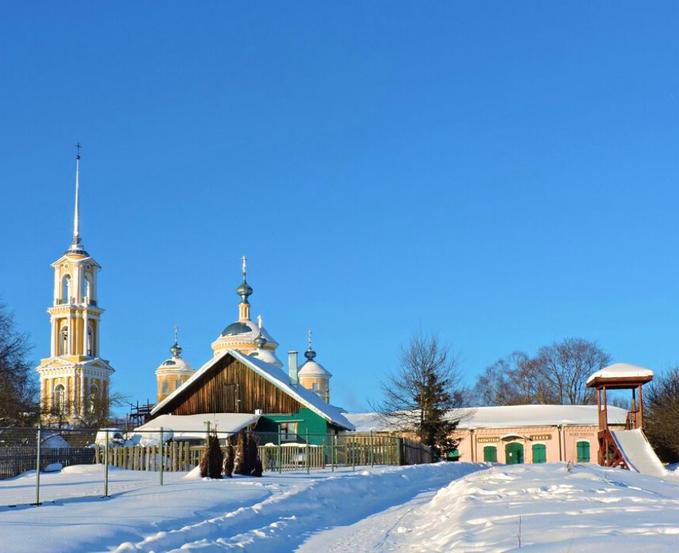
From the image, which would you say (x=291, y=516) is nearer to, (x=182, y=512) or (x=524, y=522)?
(x=182, y=512)

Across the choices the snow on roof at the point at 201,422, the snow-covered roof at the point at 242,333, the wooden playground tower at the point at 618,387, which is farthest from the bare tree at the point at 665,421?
the snow-covered roof at the point at 242,333

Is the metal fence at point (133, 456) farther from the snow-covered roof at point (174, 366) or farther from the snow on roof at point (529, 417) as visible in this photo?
the snow-covered roof at point (174, 366)

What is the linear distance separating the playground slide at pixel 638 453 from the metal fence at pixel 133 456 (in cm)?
868

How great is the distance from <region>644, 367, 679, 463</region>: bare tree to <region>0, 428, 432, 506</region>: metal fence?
12.1m

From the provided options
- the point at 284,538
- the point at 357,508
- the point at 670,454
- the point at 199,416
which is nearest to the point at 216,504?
the point at 284,538

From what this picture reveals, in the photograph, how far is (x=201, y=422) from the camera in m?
42.8

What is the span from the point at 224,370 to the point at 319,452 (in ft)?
41.7

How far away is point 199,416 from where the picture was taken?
4419 centimetres

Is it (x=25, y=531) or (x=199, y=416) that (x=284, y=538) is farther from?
(x=199, y=416)

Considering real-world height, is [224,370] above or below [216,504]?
above

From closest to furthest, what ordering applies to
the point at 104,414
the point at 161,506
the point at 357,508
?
1. the point at 161,506
2. the point at 357,508
3. the point at 104,414

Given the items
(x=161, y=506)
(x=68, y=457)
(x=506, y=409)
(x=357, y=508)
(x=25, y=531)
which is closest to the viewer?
(x=25, y=531)

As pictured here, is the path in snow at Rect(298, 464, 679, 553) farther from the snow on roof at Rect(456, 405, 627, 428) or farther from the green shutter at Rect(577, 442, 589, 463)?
the snow on roof at Rect(456, 405, 627, 428)

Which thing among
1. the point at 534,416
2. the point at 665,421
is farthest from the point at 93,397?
the point at 665,421
